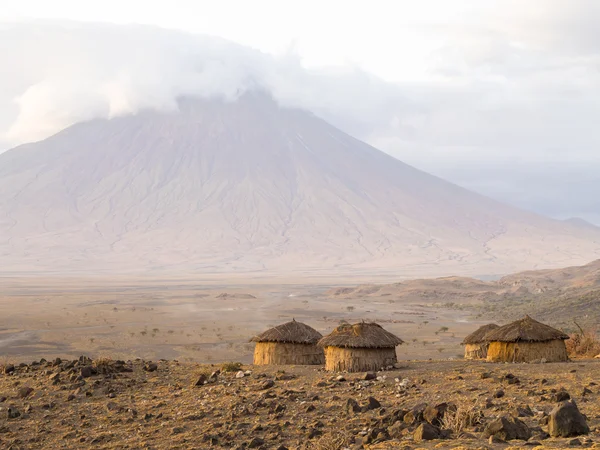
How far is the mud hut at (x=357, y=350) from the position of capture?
1842 cm

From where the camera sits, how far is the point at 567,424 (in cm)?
1060

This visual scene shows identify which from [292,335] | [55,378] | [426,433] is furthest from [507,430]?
[55,378]

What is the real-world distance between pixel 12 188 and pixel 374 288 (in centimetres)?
13314

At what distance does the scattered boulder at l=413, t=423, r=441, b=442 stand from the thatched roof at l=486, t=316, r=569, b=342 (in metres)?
9.17

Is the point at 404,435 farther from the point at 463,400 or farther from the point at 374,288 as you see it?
the point at 374,288

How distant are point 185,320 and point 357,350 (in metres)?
31.2

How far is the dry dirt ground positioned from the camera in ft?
111

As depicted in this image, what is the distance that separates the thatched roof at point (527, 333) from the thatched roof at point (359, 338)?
289cm

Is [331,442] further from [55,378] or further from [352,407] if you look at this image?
[55,378]

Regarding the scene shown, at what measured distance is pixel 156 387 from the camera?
55.8 feet

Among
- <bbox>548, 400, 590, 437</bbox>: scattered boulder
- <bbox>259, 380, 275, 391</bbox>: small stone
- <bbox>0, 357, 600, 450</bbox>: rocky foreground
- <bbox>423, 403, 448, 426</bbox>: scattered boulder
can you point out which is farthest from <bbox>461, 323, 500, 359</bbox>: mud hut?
<bbox>548, 400, 590, 437</bbox>: scattered boulder

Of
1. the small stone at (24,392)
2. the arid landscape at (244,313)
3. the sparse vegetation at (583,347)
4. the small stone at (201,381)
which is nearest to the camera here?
the small stone at (24,392)

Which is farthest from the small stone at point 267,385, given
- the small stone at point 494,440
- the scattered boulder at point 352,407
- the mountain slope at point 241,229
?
the mountain slope at point 241,229

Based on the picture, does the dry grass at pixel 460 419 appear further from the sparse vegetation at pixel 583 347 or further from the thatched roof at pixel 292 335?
the sparse vegetation at pixel 583 347
